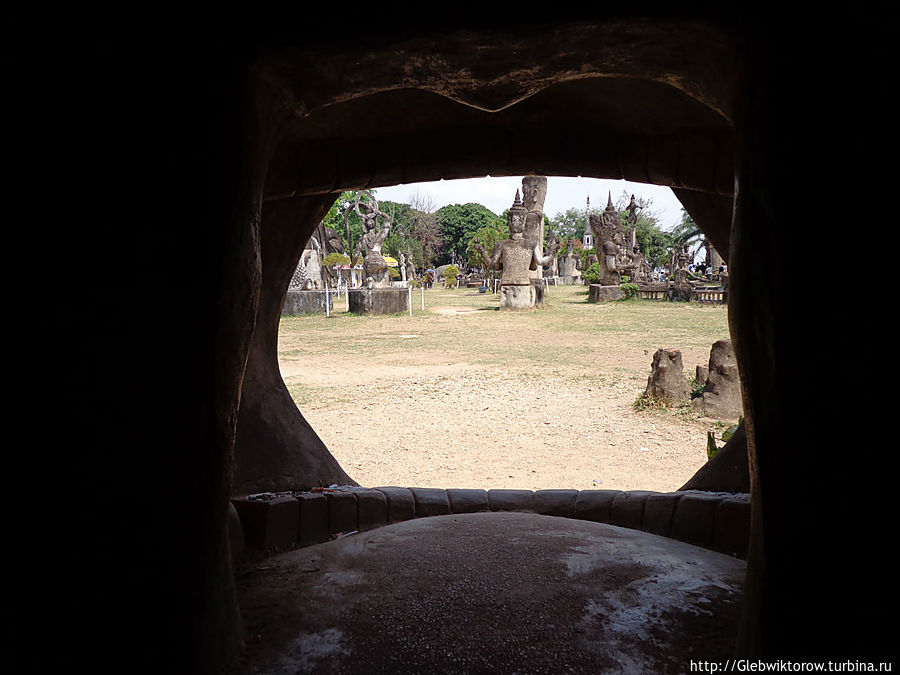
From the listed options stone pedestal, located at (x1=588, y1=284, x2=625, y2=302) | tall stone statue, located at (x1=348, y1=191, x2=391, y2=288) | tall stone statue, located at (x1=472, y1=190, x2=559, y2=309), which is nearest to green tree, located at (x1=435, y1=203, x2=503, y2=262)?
stone pedestal, located at (x1=588, y1=284, x2=625, y2=302)

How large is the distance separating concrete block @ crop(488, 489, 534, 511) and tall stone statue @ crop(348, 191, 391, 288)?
16.4 m

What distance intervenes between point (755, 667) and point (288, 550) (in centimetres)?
230

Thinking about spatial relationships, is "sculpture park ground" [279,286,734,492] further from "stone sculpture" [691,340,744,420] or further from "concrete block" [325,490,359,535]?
"concrete block" [325,490,359,535]

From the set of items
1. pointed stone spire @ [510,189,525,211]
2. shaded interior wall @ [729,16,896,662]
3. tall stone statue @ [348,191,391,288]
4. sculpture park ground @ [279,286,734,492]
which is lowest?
sculpture park ground @ [279,286,734,492]

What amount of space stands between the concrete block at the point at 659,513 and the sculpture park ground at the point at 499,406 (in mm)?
1251

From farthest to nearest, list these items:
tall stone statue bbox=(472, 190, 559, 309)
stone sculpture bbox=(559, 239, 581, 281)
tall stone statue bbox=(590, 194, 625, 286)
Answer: stone sculpture bbox=(559, 239, 581, 281) → tall stone statue bbox=(590, 194, 625, 286) → tall stone statue bbox=(472, 190, 559, 309)

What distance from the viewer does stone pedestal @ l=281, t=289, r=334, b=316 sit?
718 inches

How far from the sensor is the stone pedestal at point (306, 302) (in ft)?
59.8

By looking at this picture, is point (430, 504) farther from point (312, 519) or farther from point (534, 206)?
point (534, 206)

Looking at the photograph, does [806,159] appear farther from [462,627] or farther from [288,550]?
[288,550]

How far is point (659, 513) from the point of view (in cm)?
322

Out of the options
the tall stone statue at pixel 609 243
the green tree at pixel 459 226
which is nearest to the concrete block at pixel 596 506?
the tall stone statue at pixel 609 243

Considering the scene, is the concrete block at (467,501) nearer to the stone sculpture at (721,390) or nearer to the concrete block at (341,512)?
the concrete block at (341,512)

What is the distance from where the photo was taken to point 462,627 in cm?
187
